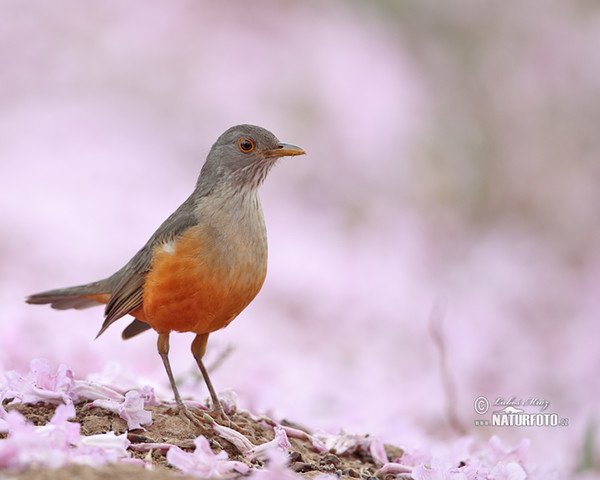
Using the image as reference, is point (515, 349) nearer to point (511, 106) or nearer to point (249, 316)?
point (249, 316)

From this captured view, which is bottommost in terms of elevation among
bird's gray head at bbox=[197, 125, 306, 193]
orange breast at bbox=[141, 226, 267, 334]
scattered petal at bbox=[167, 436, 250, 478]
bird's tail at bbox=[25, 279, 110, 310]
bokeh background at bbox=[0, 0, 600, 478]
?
scattered petal at bbox=[167, 436, 250, 478]

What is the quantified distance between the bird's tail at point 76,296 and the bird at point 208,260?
0.21 meters

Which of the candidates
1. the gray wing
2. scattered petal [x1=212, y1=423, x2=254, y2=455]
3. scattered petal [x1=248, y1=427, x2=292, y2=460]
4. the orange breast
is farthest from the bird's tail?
scattered petal [x1=248, y1=427, x2=292, y2=460]

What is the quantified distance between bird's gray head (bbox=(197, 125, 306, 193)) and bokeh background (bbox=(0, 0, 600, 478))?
257 centimetres

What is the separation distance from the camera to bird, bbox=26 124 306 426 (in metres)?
4.33

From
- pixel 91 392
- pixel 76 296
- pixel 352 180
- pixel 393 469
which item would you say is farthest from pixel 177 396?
pixel 352 180

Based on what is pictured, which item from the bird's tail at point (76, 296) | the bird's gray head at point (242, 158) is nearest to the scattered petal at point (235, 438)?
the bird's gray head at point (242, 158)

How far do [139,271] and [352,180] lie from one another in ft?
29.9

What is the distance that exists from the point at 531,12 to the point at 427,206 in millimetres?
4421

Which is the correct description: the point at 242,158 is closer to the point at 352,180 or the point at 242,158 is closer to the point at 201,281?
the point at 201,281

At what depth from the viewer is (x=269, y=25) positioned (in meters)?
15.7

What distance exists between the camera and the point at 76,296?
554 cm

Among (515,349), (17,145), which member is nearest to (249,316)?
(515,349)

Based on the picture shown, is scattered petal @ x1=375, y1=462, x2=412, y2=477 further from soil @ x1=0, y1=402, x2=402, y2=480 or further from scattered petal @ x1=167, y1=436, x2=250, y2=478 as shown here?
scattered petal @ x1=167, y1=436, x2=250, y2=478
